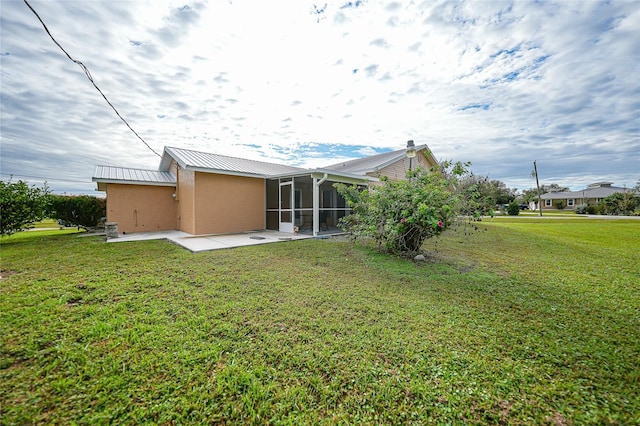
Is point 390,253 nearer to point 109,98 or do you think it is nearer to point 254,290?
point 254,290

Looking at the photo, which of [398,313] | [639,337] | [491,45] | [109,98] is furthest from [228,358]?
[491,45]

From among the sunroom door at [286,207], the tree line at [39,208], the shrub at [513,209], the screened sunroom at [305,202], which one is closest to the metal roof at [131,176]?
the tree line at [39,208]

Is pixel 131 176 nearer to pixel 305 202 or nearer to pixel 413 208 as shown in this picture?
pixel 305 202

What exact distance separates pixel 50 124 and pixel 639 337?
17375mm

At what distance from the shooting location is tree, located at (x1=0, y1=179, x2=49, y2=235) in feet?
27.8

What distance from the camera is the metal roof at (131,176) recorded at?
10.3 metres

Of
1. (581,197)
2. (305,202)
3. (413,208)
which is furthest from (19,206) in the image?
(581,197)

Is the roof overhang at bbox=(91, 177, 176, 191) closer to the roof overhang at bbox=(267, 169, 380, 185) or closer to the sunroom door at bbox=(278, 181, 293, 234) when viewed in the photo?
the roof overhang at bbox=(267, 169, 380, 185)

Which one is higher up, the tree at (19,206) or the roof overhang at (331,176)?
the roof overhang at (331,176)

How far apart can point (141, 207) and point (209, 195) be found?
3898 millimetres

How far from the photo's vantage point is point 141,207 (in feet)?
37.3

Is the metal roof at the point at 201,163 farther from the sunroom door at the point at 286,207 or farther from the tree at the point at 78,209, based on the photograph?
the tree at the point at 78,209

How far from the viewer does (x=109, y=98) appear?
8.09m

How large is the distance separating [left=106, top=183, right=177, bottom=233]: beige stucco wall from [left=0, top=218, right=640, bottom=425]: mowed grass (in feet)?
21.0
